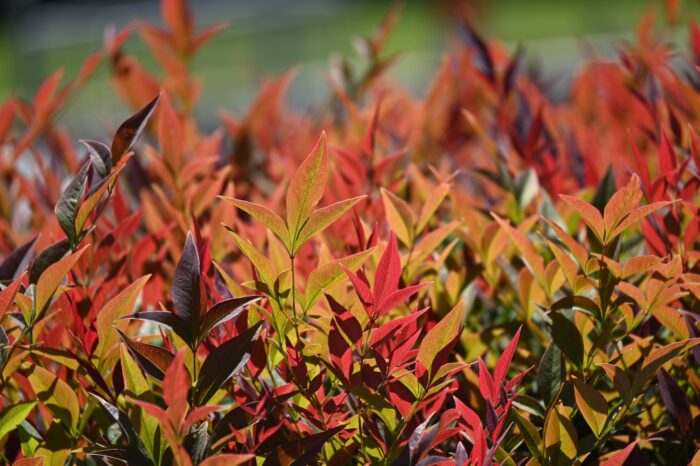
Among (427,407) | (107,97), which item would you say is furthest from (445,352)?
(107,97)

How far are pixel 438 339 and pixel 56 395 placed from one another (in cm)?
50

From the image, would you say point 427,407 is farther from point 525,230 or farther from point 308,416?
point 525,230

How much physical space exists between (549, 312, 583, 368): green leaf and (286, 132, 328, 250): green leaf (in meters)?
0.35

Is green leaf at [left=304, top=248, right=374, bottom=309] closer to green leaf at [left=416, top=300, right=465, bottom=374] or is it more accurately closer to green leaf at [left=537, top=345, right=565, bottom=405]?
green leaf at [left=416, top=300, right=465, bottom=374]

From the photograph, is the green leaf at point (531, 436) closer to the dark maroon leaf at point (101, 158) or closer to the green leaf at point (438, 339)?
the green leaf at point (438, 339)

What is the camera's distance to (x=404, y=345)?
3.26 feet

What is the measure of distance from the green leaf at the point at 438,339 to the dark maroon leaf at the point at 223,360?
0.63 ft

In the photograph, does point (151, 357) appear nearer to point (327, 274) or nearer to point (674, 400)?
point (327, 274)

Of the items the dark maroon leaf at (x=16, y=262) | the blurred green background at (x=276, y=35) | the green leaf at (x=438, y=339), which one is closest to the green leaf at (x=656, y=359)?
the green leaf at (x=438, y=339)

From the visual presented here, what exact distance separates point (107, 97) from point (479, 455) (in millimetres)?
17542

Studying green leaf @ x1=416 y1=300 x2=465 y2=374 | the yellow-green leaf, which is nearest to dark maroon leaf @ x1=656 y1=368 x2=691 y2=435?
the yellow-green leaf

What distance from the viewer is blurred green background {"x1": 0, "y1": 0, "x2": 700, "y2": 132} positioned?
14.9 m

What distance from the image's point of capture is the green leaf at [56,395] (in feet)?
3.49

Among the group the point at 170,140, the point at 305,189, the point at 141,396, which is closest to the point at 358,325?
the point at 305,189
